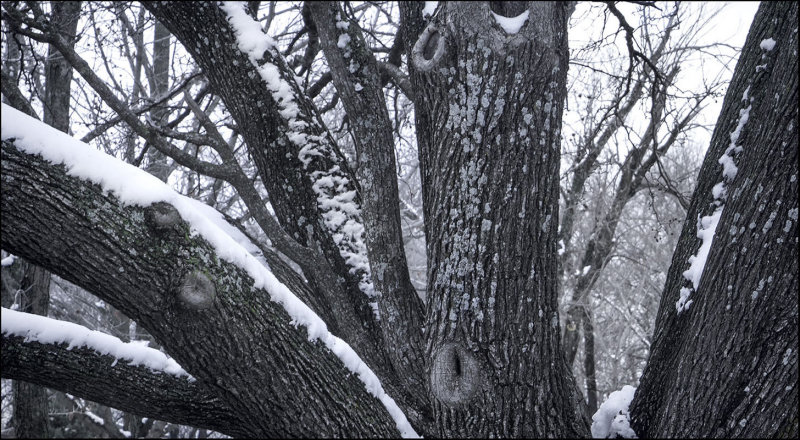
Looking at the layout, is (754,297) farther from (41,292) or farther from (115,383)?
(41,292)

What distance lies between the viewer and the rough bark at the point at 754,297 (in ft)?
6.18

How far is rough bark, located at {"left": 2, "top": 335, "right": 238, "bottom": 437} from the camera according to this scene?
2299 millimetres

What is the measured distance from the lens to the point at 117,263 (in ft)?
6.22

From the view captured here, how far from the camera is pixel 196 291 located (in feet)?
6.31

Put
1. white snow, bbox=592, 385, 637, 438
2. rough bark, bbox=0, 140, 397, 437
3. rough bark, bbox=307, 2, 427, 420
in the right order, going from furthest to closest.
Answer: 1. rough bark, bbox=307, 2, 427, 420
2. white snow, bbox=592, 385, 637, 438
3. rough bark, bbox=0, 140, 397, 437

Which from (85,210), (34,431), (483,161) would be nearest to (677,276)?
(483,161)

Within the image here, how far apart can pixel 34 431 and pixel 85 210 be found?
505 cm

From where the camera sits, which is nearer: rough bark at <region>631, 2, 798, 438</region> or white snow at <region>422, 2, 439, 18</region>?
rough bark at <region>631, 2, 798, 438</region>

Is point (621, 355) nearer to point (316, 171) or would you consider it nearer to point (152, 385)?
point (316, 171)

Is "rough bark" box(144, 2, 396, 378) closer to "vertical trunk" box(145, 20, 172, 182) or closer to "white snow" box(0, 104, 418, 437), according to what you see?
"white snow" box(0, 104, 418, 437)

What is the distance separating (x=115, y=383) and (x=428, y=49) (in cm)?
170

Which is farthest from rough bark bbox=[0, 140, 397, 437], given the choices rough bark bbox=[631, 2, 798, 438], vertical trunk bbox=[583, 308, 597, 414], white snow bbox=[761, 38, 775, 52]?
vertical trunk bbox=[583, 308, 597, 414]

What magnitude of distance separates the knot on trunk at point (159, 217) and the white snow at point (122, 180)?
24 mm

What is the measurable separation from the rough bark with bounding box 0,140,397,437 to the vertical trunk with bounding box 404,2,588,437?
0.44 meters
